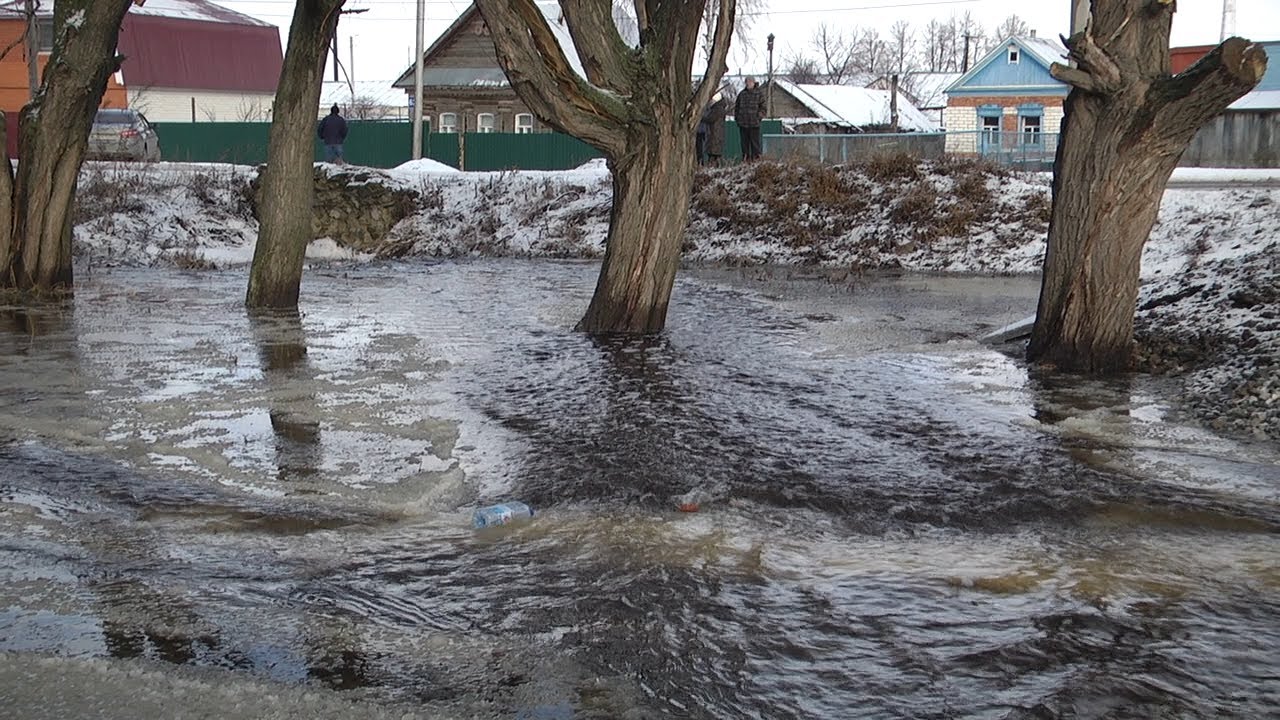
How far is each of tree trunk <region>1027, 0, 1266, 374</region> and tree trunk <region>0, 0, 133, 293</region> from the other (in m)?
10.1

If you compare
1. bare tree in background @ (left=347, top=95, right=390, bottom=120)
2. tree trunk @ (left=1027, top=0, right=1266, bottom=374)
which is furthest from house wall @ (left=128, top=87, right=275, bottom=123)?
tree trunk @ (left=1027, top=0, right=1266, bottom=374)

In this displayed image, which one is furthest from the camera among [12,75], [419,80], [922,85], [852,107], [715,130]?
[922,85]

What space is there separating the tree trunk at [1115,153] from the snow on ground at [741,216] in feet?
13.9

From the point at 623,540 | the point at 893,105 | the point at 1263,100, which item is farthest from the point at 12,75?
the point at 623,540

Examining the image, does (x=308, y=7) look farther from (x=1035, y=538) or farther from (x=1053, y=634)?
(x=1053, y=634)

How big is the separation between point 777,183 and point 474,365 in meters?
13.1

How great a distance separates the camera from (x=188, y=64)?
2109 inches

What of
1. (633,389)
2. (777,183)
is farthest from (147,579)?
(777,183)

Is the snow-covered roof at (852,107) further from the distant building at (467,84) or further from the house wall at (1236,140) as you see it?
the house wall at (1236,140)

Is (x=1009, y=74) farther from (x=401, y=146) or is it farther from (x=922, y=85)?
(x=922, y=85)

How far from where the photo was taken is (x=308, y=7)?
504 inches

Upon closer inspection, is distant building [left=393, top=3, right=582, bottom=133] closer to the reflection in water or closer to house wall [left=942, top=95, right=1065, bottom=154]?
house wall [left=942, top=95, right=1065, bottom=154]

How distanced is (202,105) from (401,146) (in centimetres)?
1805

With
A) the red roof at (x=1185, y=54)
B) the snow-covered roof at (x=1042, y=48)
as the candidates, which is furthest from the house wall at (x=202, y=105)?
the red roof at (x=1185, y=54)
